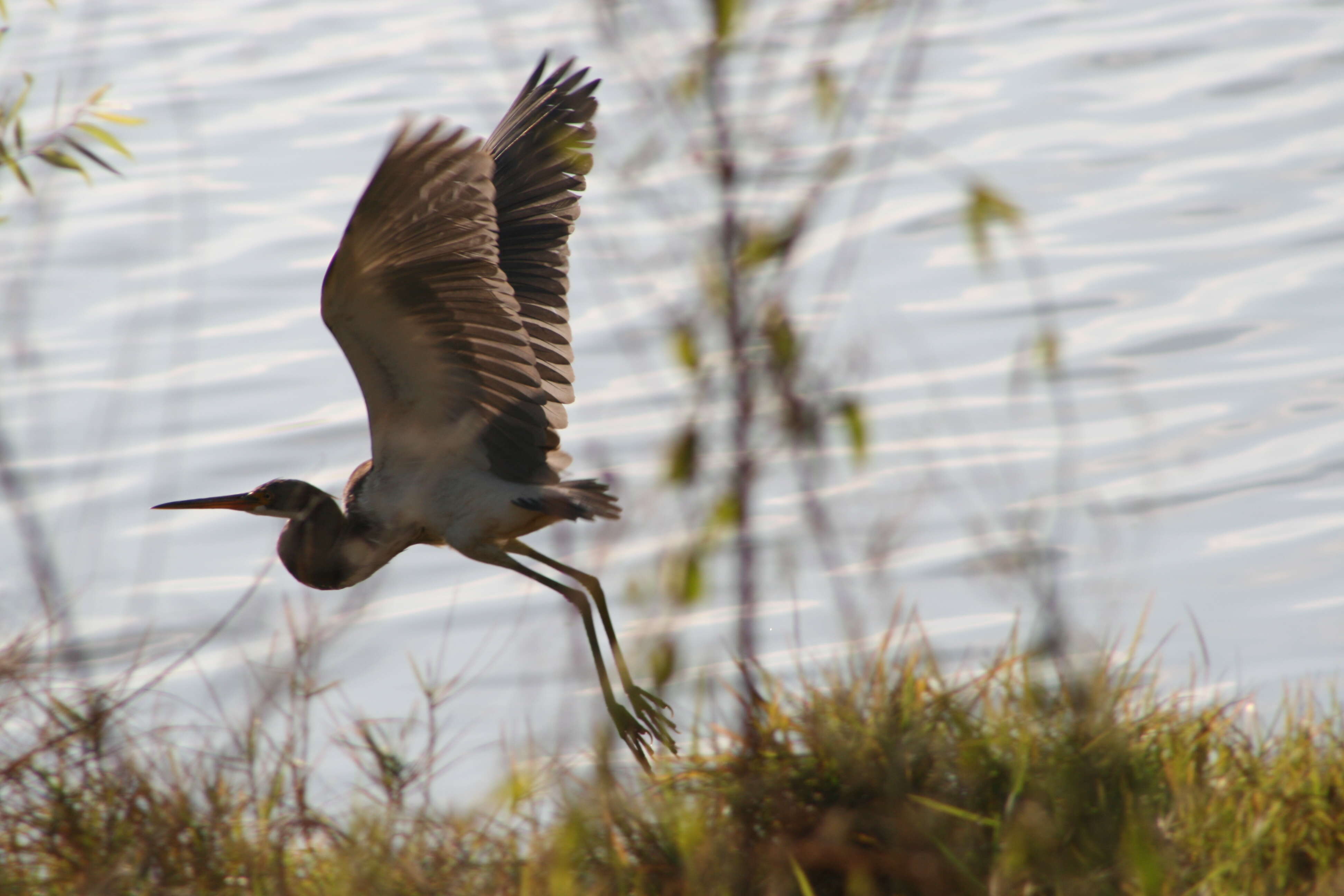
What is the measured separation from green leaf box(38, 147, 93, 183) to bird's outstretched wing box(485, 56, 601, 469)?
107 centimetres

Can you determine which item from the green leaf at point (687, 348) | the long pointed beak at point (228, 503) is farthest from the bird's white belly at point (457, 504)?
the green leaf at point (687, 348)

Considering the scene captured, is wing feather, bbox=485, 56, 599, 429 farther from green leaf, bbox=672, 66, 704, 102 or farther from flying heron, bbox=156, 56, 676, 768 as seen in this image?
green leaf, bbox=672, 66, 704, 102

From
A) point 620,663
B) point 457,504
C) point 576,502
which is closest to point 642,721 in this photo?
point 620,663

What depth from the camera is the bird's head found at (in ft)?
14.4

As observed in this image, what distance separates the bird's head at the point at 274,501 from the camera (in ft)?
14.4

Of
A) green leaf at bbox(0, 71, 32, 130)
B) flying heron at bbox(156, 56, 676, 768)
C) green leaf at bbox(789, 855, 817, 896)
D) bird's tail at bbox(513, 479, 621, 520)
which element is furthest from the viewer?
green leaf at bbox(0, 71, 32, 130)

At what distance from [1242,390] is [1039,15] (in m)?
5.75

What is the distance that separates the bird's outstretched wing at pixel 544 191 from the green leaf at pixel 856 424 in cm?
118

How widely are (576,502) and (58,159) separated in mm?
1632

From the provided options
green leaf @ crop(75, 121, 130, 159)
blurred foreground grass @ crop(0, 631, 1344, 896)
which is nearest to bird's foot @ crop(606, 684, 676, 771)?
blurred foreground grass @ crop(0, 631, 1344, 896)

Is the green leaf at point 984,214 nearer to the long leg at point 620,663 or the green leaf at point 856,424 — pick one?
the green leaf at point 856,424

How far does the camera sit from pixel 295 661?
138 inches

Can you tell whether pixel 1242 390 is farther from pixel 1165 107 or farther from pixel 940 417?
pixel 1165 107

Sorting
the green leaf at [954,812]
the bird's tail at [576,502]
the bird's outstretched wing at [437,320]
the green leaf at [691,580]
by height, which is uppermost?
the bird's outstretched wing at [437,320]
